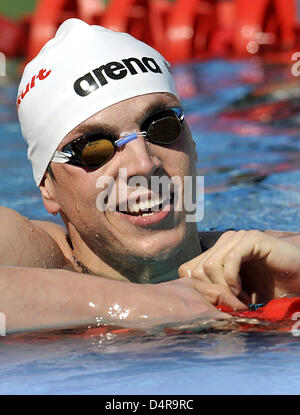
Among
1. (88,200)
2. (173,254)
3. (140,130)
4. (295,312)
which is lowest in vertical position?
(295,312)

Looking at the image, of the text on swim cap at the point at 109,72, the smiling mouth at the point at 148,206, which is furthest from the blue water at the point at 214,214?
the text on swim cap at the point at 109,72

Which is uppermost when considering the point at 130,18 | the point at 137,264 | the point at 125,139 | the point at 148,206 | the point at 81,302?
the point at 130,18

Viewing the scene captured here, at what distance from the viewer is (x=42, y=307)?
209 centimetres

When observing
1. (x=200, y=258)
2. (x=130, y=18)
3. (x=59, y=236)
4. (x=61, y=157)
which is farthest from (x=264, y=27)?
(x=200, y=258)

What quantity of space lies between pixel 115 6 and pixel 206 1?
53.2 inches

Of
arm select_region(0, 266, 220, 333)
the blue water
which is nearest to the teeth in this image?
arm select_region(0, 266, 220, 333)

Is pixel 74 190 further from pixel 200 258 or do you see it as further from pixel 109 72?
pixel 200 258

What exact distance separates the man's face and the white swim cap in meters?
0.05

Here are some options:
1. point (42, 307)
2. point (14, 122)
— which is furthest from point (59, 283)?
point (14, 122)

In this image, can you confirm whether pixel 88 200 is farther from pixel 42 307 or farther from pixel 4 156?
pixel 4 156

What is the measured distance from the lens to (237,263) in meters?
2.15

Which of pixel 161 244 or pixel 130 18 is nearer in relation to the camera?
pixel 161 244

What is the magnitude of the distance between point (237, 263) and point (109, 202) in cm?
54

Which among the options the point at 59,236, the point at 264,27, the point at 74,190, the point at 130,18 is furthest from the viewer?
the point at 130,18
